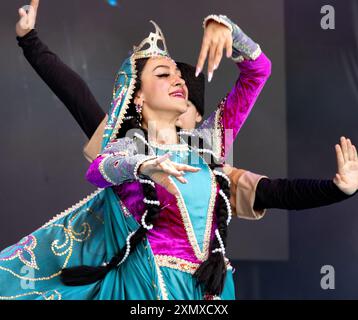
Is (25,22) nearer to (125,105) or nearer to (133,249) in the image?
(125,105)

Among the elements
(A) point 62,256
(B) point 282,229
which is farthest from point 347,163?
(B) point 282,229

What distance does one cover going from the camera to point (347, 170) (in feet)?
8.34

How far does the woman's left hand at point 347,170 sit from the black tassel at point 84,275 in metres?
0.77

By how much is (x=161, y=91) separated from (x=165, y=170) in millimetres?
582

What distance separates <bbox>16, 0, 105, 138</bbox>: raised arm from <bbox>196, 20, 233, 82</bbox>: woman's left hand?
640 mm

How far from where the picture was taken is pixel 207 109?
148 inches

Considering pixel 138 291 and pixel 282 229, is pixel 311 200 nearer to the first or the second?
pixel 138 291

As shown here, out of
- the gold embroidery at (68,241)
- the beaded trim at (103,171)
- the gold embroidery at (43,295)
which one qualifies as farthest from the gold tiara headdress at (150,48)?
the gold embroidery at (43,295)

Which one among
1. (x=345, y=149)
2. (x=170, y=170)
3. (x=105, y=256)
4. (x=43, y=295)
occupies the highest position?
(x=345, y=149)

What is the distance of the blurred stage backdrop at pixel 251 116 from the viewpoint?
367cm

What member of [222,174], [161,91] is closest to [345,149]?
[222,174]

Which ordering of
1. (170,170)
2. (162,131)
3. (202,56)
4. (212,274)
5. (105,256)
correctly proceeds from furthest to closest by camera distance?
1. (162,131)
2. (105,256)
3. (212,274)
4. (202,56)
5. (170,170)

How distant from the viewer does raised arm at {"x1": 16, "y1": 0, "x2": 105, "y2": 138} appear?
9.32ft

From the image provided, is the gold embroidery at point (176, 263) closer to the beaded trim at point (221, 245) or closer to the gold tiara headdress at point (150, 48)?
the beaded trim at point (221, 245)
